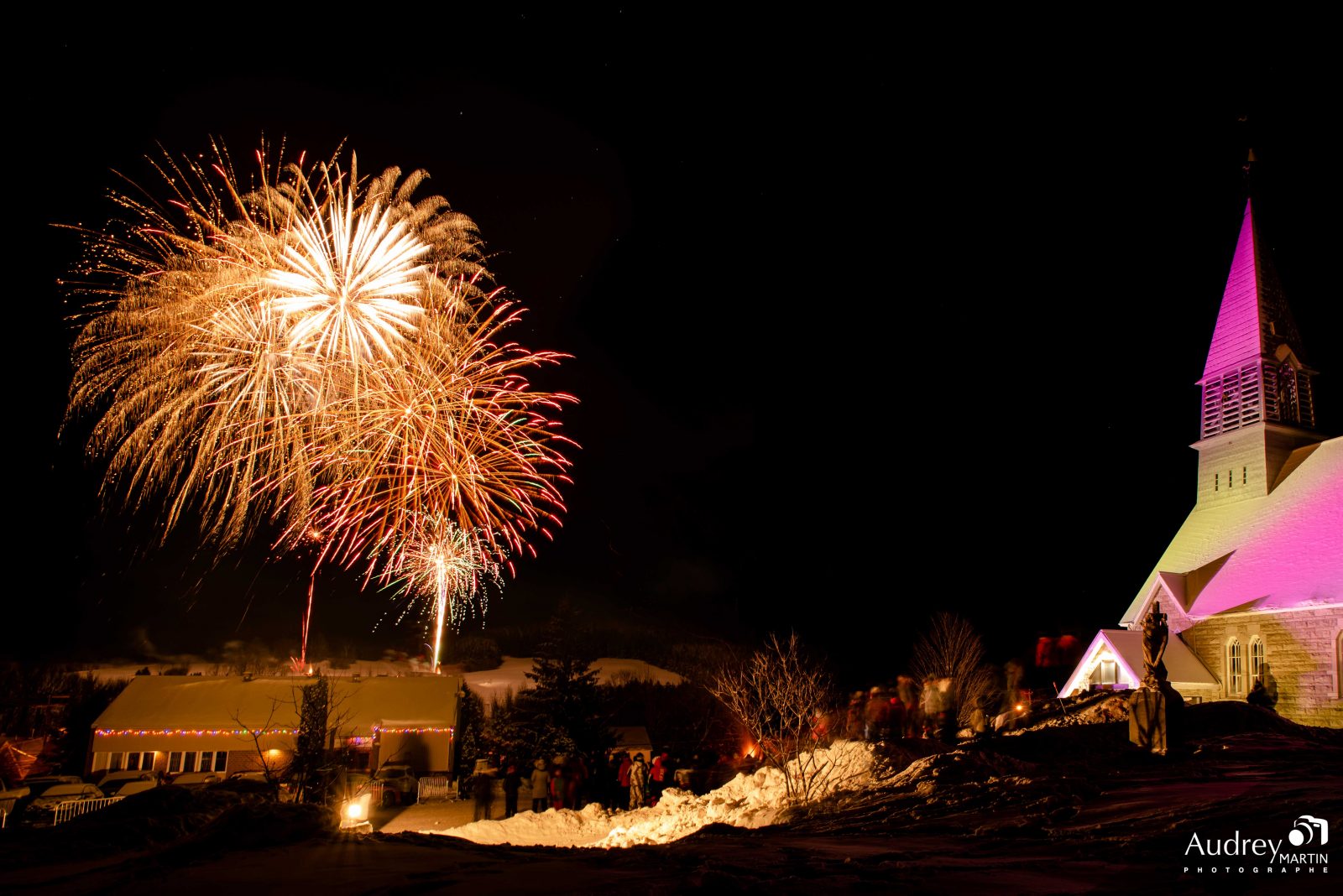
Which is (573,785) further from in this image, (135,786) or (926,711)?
(926,711)

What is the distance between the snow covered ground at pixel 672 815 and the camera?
1576 centimetres

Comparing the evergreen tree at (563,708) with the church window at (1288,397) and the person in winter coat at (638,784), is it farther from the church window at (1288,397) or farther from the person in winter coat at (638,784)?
the church window at (1288,397)

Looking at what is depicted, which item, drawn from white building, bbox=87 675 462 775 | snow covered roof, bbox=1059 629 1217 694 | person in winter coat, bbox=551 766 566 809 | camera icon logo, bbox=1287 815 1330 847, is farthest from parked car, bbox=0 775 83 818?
snow covered roof, bbox=1059 629 1217 694

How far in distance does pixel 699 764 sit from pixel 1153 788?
1764 centimetres

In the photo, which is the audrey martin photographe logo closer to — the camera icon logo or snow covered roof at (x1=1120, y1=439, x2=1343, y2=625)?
the camera icon logo

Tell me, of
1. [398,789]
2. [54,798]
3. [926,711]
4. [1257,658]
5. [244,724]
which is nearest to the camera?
[54,798]

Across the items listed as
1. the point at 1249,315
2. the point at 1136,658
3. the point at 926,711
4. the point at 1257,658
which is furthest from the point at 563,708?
the point at 1249,315

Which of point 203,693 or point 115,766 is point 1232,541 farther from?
point 115,766

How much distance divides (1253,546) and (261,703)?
3528 cm

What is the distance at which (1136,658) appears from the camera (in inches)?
987

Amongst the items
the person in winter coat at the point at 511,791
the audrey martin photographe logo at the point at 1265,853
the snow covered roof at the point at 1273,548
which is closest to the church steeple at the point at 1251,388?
the snow covered roof at the point at 1273,548

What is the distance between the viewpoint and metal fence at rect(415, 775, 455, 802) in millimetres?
24969

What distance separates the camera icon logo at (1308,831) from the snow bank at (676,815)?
8.59m

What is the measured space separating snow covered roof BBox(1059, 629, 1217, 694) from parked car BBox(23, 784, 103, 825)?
26824 millimetres
